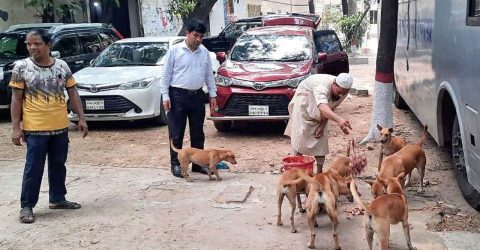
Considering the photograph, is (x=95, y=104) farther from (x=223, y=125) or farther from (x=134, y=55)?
(x=223, y=125)

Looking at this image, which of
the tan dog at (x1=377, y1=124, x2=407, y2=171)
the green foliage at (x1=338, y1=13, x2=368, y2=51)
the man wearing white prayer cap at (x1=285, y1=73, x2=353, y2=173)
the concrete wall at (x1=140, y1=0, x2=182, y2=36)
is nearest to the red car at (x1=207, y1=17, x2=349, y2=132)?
the tan dog at (x1=377, y1=124, x2=407, y2=171)

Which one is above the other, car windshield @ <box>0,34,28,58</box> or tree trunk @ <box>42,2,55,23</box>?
tree trunk @ <box>42,2,55,23</box>

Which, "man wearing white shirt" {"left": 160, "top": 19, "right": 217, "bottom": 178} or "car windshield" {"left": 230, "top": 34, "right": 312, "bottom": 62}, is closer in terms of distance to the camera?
"man wearing white shirt" {"left": 160, "top": 19, "right": 217, "bottom": 178}

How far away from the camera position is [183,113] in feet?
20.9

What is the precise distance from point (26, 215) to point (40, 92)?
45.6 inches

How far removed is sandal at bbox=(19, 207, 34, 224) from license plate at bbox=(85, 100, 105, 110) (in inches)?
165

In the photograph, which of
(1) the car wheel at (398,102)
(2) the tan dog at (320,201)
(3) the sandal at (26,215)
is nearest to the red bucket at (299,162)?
(2) the tan dog at (320,201)

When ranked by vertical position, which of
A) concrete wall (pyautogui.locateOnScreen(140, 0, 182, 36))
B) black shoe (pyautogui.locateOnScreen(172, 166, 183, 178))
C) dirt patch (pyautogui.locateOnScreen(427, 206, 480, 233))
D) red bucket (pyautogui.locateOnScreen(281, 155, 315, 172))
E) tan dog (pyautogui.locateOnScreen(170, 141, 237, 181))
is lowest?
dirt patch (pyautogui.locateOnScreen(427, 206, 480, 233))

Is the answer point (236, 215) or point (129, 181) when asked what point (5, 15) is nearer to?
point (129, 181)

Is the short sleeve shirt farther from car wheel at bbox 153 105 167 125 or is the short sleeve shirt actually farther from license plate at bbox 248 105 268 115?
car wheel at bbox 153 105 167 125

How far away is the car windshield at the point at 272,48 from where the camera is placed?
9086 mm

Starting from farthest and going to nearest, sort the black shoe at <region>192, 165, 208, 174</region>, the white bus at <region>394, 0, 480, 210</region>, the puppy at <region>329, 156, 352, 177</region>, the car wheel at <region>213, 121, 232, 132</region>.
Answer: the car wheel at <region>213, 121, 232, 132</region>
the black shoe at <region>192, 165, 208, 174</region>
the puppy at <region>329, 156, 352, 177</region>
the white bus at <region>394, 0, 480, 210</region>

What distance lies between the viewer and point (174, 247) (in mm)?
4387

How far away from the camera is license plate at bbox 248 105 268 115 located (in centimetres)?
824
